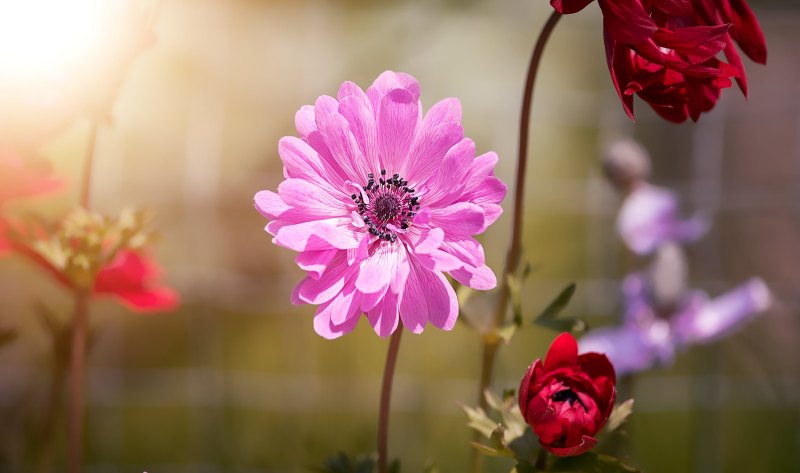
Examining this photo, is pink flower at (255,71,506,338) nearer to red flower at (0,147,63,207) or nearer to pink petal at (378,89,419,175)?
pink petal at (378,89,419,175)

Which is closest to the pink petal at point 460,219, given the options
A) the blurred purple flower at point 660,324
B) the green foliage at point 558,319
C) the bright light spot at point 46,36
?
the green foliage at point 558,319

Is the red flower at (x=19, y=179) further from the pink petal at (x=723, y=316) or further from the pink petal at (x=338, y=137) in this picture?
the pink petal at (x=723, y=316)

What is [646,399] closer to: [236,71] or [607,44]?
[236,71]

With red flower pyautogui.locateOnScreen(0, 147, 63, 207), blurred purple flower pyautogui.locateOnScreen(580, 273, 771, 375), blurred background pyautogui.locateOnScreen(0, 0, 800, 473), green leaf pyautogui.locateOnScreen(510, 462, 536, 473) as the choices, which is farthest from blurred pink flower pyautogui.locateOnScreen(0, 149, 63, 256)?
blurred background pyautogui.locateOnScreen(0, 0, 800, 473)

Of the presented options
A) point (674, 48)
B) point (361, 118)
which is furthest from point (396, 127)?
point (674, 48)

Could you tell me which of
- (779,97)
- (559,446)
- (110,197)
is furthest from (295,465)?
(779,97)

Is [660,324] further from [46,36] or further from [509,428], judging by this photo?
[46,36]

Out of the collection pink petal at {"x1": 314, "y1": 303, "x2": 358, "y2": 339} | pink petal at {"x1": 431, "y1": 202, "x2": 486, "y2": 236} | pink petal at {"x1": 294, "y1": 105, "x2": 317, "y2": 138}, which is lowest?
pink petal at {"x1": 314, "y1": 303, "x2": 358, "y2": 339}
